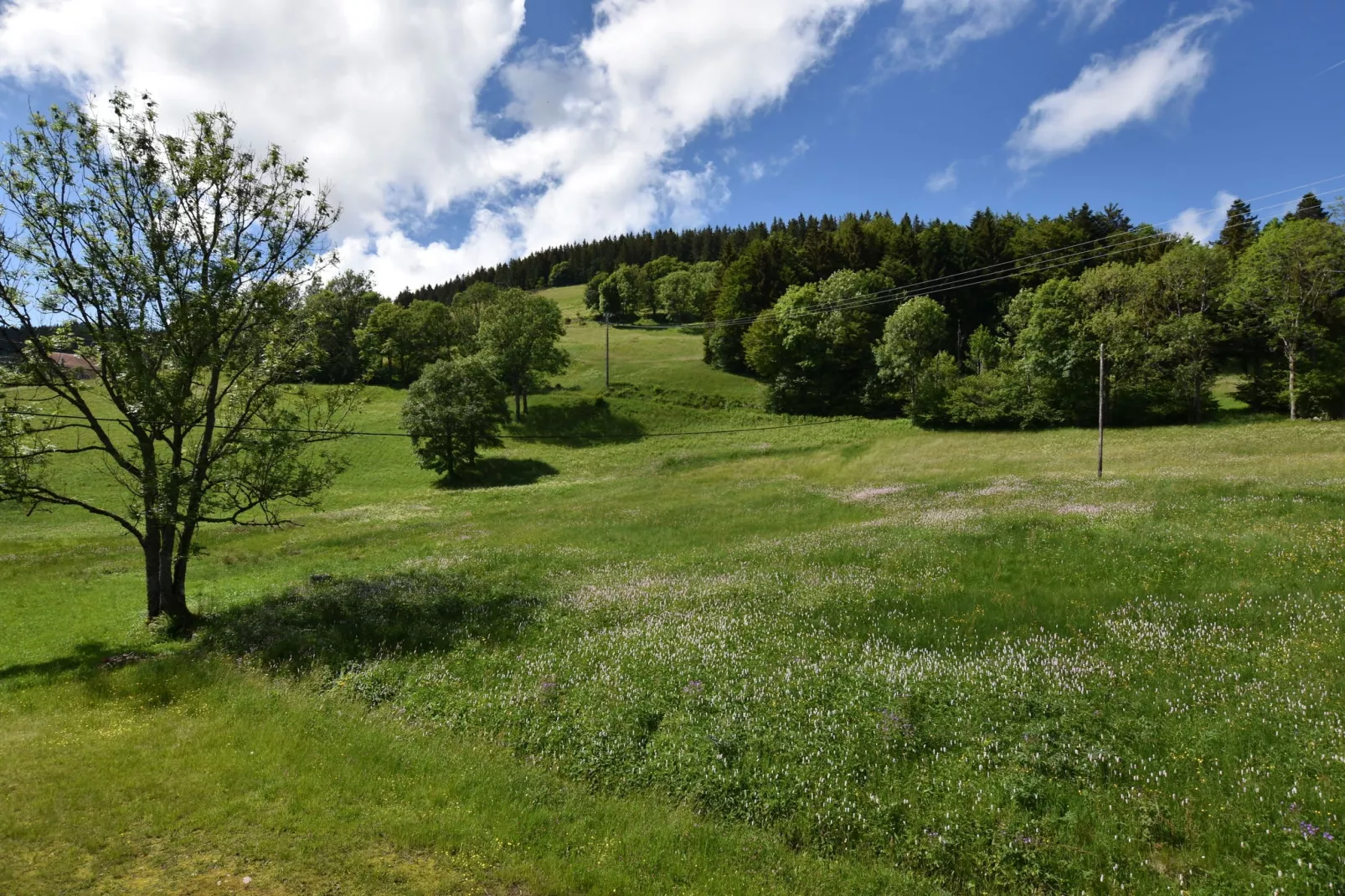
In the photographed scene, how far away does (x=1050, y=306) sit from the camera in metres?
66.4

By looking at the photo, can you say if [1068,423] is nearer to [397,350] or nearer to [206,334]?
[206,334]

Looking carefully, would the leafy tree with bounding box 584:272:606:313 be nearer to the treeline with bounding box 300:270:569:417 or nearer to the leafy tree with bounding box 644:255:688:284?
the leafy tree with bounding box 644:255:688:284

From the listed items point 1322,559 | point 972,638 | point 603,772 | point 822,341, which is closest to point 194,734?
point 603,772

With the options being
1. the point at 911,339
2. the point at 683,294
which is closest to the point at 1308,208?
the point at 911,339

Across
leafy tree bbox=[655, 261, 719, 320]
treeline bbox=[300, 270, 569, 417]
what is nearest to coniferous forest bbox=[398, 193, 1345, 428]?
leafy tree bbox=[655, 261, 719, 320]

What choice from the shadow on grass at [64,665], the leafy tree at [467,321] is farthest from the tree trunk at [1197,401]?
the leafy tree at [467,321]

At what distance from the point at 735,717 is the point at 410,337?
103 metres

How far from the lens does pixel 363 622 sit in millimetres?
16844

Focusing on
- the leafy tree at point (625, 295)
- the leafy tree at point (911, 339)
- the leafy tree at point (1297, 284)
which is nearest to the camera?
the leafy tree at point (1297, 284)

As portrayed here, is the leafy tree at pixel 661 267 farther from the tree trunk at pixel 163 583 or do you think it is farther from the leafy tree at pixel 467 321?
the tree trunk at pixel 163 583

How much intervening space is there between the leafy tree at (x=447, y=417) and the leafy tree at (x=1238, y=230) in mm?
96977

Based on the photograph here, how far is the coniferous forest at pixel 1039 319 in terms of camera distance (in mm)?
53781

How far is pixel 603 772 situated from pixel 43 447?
19.1m

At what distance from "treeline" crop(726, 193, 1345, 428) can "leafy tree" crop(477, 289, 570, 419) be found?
2661 cm
